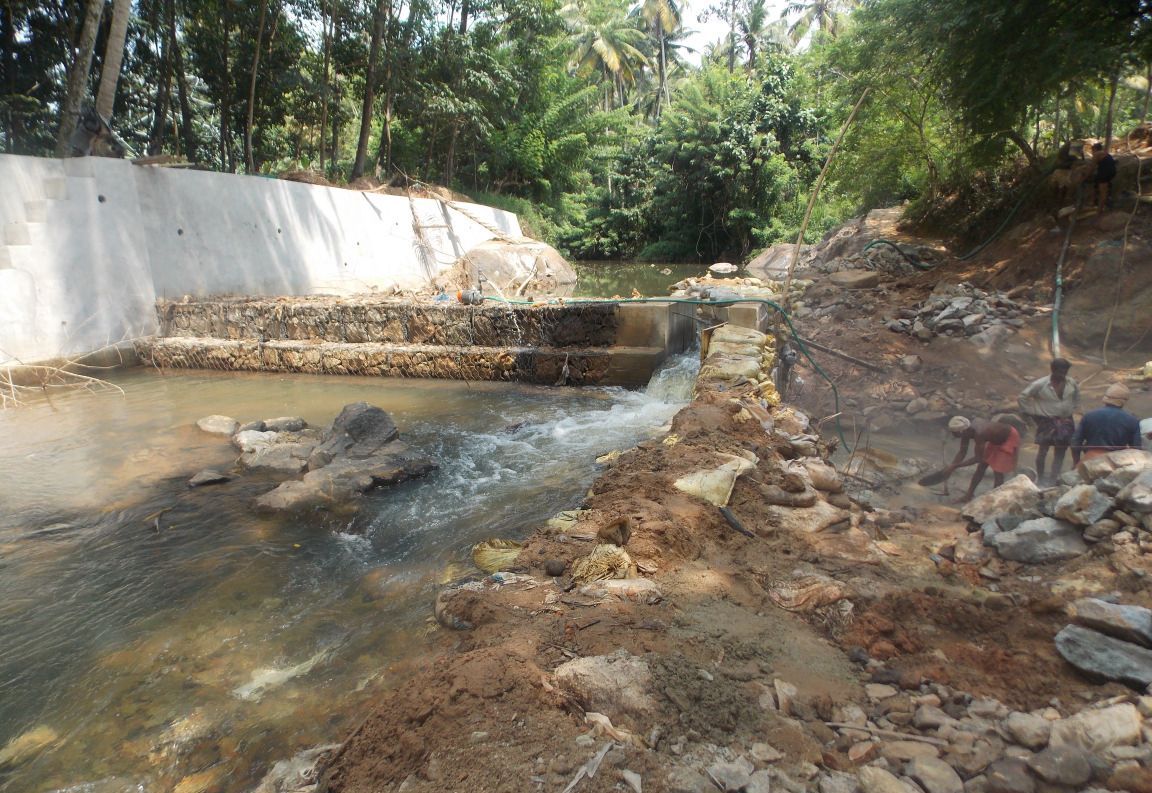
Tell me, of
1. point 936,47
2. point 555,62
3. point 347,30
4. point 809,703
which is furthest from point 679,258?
point 809,703

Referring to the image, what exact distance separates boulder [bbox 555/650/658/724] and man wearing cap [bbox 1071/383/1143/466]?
3746 millimetres

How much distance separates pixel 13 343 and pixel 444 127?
15.3m

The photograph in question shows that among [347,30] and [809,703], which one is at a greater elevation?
[347,30]

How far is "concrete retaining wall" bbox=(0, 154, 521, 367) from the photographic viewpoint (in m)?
9.12

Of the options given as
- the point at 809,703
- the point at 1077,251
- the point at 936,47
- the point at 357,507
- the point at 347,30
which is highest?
the point at 347,30

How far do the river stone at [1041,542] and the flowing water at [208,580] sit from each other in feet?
9.07

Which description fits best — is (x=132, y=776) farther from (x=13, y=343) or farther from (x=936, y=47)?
(x=936, y=47)

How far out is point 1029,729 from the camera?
188 centimetres

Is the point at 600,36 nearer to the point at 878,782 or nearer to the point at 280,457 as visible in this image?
the point at 280,457

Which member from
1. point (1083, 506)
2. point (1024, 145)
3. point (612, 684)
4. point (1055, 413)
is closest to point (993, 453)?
point (1055, 413)

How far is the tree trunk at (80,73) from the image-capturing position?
9.52 metres

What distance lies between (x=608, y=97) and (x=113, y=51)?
29.3 metres

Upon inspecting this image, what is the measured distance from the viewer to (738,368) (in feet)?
20.9

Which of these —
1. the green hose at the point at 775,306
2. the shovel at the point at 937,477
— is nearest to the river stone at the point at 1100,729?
the shovel at the point at 937,477
